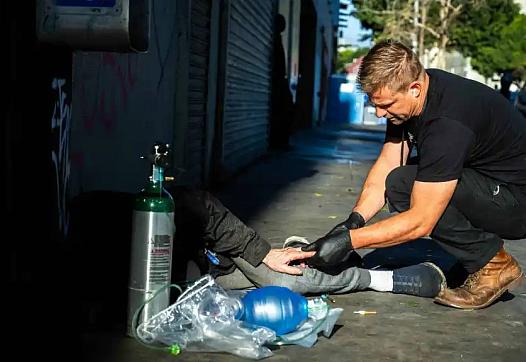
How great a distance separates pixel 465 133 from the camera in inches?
156

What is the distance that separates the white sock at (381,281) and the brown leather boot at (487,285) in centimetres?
33

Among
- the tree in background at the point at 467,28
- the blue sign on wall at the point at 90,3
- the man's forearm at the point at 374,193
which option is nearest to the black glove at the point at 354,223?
the man's forearm at the point at 374,193

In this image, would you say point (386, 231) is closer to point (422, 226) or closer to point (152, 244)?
point (422, 226)

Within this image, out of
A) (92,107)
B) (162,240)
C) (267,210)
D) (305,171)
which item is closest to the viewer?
(162,240)

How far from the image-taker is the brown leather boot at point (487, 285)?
449cm

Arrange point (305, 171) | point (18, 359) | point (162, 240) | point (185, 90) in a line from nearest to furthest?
1. point (18, 359)
2. point (162, 240)
3. point (185, 90)
4. point (305, 171)

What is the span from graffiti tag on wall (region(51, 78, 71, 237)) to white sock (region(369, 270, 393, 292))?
1.76 meters

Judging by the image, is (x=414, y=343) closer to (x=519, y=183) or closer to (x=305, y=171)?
A: (x=519, y=183)

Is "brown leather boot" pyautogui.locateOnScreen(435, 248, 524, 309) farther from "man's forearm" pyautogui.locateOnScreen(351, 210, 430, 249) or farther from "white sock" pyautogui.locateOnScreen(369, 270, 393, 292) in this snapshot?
"man's forearm" pyautogui.locateOnScreen(351, 210, 430, 249)

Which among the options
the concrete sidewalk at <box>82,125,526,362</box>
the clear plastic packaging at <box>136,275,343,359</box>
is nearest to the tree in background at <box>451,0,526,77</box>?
the concrete sidewalk at <box>82,125,526,362</box>

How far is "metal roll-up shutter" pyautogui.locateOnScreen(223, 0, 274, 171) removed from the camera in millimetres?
10149

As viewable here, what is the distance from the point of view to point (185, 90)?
726cm

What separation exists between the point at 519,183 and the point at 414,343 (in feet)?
3.57

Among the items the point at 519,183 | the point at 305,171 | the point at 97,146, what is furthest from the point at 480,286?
the point at 305,171
